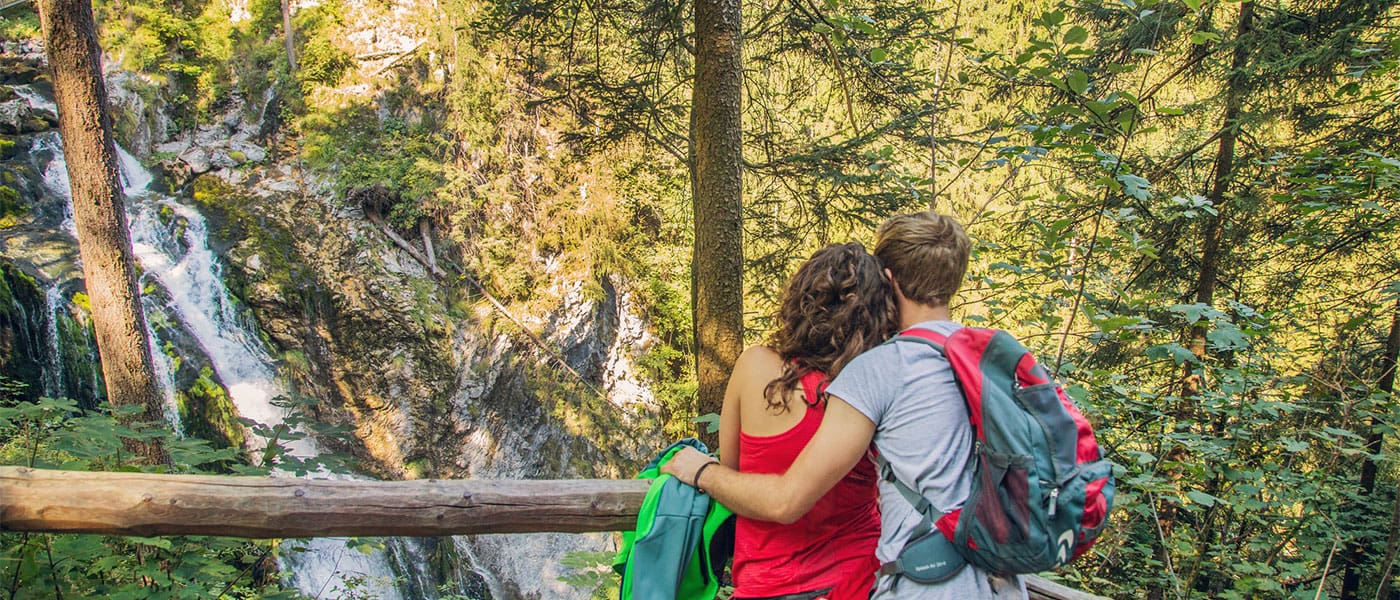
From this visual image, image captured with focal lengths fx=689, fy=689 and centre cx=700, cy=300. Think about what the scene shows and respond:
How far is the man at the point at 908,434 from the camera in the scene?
1558mm

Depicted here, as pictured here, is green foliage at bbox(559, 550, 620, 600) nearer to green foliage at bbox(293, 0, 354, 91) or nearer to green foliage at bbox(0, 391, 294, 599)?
green foliage at bbox(0, 391, 294, 599)

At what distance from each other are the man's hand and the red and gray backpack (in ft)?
2.11

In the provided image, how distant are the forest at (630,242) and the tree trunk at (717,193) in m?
0.02

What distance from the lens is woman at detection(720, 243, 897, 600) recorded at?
1.77 metres

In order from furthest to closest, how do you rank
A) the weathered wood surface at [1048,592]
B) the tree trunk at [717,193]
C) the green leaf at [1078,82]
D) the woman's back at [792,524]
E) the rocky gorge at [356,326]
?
1. the rocky gorge at [356,326]
2. the tree trunk at [717,193]
3. the green leaf at [1078,82]
4. the weathered wood surface at [1048,592]
5. the woman's back at [792,524]

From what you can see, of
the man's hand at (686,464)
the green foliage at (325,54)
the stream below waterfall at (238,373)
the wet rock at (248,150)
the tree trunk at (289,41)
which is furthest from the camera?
the tree trunk at (289,41)

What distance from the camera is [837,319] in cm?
178

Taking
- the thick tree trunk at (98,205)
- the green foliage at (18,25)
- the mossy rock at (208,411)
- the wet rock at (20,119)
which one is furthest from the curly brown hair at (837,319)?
the green foliage at (18,25)

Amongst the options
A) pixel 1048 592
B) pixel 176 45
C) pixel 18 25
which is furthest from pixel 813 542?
pixel 18 25

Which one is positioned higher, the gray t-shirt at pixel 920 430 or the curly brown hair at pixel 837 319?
the curly brown hair at pixel 837 319

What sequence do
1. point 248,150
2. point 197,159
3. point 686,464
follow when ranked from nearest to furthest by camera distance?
point 686,464 < point 197,159 < point 248,150

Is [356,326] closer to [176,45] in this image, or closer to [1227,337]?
[176,45]

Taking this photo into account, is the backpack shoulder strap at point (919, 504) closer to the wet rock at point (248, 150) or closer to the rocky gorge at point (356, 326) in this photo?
the rocky gorge at point (356, 326)

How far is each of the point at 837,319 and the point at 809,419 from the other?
0.27 m
